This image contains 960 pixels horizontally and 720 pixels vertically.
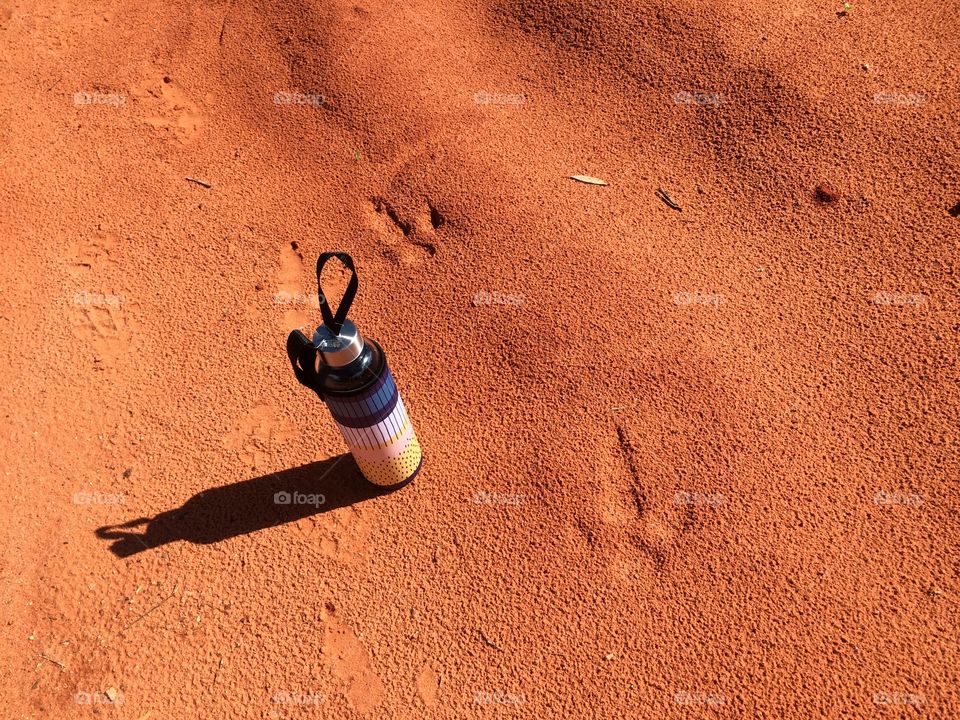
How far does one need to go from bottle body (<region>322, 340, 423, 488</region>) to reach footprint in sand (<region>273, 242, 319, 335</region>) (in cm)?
113

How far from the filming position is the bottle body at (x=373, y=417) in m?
2.93

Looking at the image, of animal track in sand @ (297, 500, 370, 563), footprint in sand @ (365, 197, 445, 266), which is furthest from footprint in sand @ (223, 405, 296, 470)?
footprint in sand @ (365, 197, 445, 266)

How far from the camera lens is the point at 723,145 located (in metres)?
4.84

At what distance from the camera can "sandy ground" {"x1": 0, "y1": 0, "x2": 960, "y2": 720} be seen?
3.25m

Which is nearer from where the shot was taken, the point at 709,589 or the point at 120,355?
the point at 709,589

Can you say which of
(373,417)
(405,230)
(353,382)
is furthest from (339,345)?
(405,230)

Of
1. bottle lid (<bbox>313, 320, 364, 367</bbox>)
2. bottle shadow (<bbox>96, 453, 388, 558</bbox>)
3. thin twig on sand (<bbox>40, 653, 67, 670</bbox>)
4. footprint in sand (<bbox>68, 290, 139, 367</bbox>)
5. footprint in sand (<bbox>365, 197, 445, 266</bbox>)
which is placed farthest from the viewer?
footprint in sand (<bbox>365, 197, 445, 266</bbox>)

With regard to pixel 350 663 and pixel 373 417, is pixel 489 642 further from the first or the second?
pixel 373 417

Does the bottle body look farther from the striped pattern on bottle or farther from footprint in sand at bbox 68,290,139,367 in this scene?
footprint in sand at bbox 68,290,139,367

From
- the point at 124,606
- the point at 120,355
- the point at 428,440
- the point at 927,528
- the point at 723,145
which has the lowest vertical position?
the point at 124,606

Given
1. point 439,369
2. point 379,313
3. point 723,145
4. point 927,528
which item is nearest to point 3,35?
point 379,313

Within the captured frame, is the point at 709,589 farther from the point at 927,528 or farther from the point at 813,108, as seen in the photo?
the point at 813,108

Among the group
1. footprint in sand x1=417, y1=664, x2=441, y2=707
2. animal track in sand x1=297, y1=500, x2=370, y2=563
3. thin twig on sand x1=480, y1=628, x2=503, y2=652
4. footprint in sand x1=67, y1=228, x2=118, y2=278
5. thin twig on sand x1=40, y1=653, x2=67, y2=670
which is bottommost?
thin twig on sand x1=40, y1=653, x2=67, y2=670

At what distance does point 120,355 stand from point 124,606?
4.98 ft
